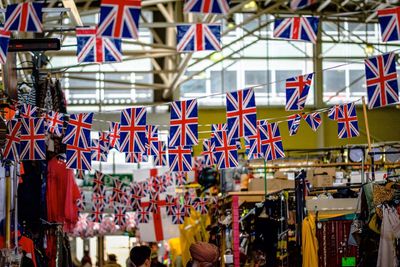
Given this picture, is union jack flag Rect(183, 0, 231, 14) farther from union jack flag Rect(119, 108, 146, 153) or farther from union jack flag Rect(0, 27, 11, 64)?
union jack flag Rect(119, 108, 146, 153)

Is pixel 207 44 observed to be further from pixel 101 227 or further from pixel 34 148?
pixel 101 227

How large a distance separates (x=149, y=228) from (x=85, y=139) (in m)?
9.71

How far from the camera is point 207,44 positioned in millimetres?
8766

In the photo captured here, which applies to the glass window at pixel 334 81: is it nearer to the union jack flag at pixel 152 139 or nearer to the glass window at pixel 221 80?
the glass window at pixel 221 80

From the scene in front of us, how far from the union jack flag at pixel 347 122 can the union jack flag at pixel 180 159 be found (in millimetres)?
2430

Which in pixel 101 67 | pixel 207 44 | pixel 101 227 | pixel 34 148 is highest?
pixel 101 67

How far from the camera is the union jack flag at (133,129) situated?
46.0ft

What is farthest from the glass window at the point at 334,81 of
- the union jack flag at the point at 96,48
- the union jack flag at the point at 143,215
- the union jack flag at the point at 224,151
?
the union jack flag at the point at 96,48

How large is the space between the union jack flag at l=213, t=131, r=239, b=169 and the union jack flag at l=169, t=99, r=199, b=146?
161cm

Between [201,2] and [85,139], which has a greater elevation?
[201,2]

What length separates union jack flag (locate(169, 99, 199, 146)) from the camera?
1343 cm

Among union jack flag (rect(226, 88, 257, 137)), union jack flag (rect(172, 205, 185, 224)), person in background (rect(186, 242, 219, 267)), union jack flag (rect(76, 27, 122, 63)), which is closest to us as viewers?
union jack flag (rect(76, 27, 122, 63))

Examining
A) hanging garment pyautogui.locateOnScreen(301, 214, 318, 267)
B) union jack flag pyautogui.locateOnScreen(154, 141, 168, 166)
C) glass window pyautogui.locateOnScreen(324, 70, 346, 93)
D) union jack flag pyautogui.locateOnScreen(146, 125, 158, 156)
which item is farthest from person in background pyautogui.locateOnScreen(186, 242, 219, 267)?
glass window pyautogui.locateOnScreen(324, 70, 346, 93)

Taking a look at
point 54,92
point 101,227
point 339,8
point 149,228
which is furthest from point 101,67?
point 54,92
